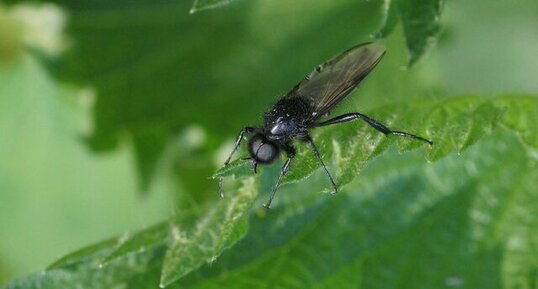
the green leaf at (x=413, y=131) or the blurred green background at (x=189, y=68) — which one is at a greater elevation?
the blurred green background at (x=189, y=68)

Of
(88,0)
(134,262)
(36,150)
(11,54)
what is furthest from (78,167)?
(134,262)

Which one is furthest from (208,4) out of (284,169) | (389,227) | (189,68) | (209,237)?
(189,68)

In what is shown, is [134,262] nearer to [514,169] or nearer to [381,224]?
→ [381,224]

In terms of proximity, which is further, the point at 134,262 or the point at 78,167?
the point at 78,167

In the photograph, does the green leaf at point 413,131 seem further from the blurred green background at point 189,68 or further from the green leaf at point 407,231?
the blurred green background at point 189,68

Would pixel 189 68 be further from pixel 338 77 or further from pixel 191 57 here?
pixel 338 77

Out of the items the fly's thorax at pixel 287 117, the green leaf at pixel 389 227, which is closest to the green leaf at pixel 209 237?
the green leaf at pixel 389 227

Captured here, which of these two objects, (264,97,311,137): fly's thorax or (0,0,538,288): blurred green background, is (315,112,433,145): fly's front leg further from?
(0,0,538,288): blurred green background
